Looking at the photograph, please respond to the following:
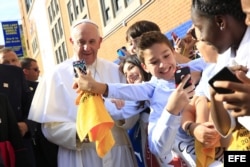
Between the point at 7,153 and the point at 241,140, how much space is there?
1.89 m

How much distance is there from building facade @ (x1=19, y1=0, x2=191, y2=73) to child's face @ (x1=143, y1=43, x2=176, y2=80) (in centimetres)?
218

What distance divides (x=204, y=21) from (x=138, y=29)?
1629 mm

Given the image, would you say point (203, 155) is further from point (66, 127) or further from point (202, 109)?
point (66, 127)

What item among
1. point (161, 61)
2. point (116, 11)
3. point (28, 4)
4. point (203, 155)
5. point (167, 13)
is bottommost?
point (203, 155)

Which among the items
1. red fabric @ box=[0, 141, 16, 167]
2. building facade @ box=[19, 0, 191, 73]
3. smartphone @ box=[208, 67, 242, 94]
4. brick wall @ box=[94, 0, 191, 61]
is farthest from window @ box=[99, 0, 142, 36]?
smartphone @ box=[208, 67, 242, 94]

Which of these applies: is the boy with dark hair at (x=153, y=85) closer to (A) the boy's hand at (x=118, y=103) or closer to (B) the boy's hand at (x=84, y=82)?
(B) the boy's hand at (x=84, y=82)

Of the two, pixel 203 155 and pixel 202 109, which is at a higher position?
pixel 202 109

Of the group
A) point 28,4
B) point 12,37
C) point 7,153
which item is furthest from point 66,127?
point 28,4

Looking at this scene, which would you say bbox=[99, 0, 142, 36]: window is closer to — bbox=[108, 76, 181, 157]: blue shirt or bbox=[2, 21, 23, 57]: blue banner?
bbox=[2, 21, 23, 57]: blue banner

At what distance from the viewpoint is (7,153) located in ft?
9.57

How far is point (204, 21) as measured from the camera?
61.4 inches

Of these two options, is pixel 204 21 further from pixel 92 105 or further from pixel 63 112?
pixel 63 112

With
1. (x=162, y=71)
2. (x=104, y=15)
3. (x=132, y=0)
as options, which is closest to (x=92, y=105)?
(x=162, y=71)

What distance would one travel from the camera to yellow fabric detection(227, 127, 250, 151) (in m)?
1.51
